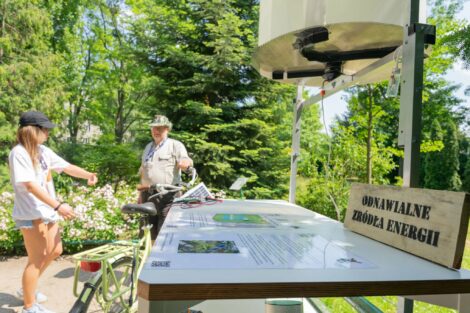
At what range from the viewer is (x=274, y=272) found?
848mm

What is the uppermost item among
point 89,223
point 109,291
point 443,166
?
point 443,166

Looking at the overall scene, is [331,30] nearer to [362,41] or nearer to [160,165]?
[362,41]

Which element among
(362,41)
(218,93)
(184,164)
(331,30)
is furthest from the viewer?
(218,93)

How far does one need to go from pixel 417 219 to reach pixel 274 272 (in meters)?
0.51

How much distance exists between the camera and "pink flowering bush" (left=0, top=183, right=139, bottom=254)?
17.7ft

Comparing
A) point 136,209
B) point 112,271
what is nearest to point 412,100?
point 136,209

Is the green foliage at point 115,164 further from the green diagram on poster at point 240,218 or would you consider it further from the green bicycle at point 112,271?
the green diagram on poster at point 240,218

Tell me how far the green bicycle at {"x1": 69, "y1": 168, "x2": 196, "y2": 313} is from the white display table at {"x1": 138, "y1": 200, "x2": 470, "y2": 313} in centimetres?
138

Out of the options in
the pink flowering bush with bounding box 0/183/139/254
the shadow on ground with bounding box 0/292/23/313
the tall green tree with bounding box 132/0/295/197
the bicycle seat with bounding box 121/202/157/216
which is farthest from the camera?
the tall green tree with bounding box 132/0/295/197

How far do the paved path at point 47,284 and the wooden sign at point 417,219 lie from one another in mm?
3381

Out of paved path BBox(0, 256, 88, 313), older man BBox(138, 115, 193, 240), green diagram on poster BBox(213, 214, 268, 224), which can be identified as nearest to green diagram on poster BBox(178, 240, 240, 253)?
green diagram on poster BBox(213, 214, 268, 224)

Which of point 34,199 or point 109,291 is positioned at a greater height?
point 34,199

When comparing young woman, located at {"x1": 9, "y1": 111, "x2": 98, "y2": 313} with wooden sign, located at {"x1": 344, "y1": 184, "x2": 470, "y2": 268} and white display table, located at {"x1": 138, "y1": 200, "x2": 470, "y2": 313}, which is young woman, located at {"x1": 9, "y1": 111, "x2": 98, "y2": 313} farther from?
wooden sign, located at {"x1": 344, "y1": 184, "x2": 470, "y2": 268}

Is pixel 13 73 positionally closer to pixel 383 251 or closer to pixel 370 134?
pixel 370 134
